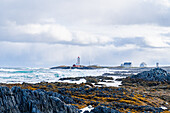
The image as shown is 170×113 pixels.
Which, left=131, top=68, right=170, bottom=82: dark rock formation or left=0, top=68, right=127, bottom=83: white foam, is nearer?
left=131, top=68, right=170, bottom=82: dark rock formation

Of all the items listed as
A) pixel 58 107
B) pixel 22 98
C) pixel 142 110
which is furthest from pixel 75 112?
pixel 142 110

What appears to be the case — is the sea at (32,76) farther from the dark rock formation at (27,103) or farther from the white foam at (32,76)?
the dark rock formation at (27,103)

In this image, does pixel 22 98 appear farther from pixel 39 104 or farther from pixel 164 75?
pixel 164 75

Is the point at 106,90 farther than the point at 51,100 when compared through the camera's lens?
Yes

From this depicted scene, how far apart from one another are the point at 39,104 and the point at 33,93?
0.91 m

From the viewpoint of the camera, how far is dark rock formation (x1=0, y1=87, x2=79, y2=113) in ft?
38.9

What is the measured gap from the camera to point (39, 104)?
12.3 m

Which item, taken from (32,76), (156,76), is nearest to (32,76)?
(32,76)

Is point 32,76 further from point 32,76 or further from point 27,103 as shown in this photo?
point 27,103

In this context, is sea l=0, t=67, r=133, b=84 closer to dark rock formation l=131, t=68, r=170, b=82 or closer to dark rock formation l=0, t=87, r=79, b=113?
dark rock formation l=131, t=68, r=170, b=82

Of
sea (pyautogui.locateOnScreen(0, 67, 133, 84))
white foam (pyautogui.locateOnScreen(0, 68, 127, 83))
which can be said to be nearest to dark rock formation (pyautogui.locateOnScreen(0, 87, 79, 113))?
white foam (pyautogui.locateOnScreen(0, 68, 127, 83))

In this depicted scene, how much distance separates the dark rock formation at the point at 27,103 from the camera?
1184cm

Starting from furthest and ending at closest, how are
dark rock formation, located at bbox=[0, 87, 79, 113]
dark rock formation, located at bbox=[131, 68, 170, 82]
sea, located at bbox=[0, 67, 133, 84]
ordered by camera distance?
sea, located at bbox=[0, 67, 133, 84] < dark rock formation, located at bbox=[131, 68, 170, 82] < dark rock formation, located at bbox=[0, 87, 79, 113]

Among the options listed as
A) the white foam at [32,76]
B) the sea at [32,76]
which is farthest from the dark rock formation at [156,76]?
the sea at [32,76]
